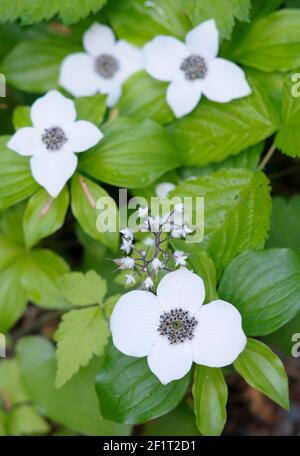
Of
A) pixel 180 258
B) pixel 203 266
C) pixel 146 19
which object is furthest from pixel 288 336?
pixel 146 19

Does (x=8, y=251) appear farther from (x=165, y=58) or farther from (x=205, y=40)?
(x=205, y=40)

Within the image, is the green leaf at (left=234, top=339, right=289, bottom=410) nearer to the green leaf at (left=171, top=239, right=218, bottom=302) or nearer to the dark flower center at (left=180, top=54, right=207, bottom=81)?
the green leaf at (left=171, top=239, right=218, bottom=302)

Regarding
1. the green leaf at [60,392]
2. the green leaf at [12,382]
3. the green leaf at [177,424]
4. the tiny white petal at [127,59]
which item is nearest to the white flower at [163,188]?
the tiny white petal at [127,59]

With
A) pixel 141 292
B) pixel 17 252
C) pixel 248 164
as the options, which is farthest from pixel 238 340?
pixel 17 252

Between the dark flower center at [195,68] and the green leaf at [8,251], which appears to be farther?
the green leaf at [8,251]

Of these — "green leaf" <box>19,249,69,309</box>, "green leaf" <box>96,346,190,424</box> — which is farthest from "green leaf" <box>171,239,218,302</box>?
"green leaf" <box>19,249,69,309</box>

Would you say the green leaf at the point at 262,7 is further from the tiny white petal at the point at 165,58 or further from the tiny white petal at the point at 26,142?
the tiny white petal at the point at 26,142
